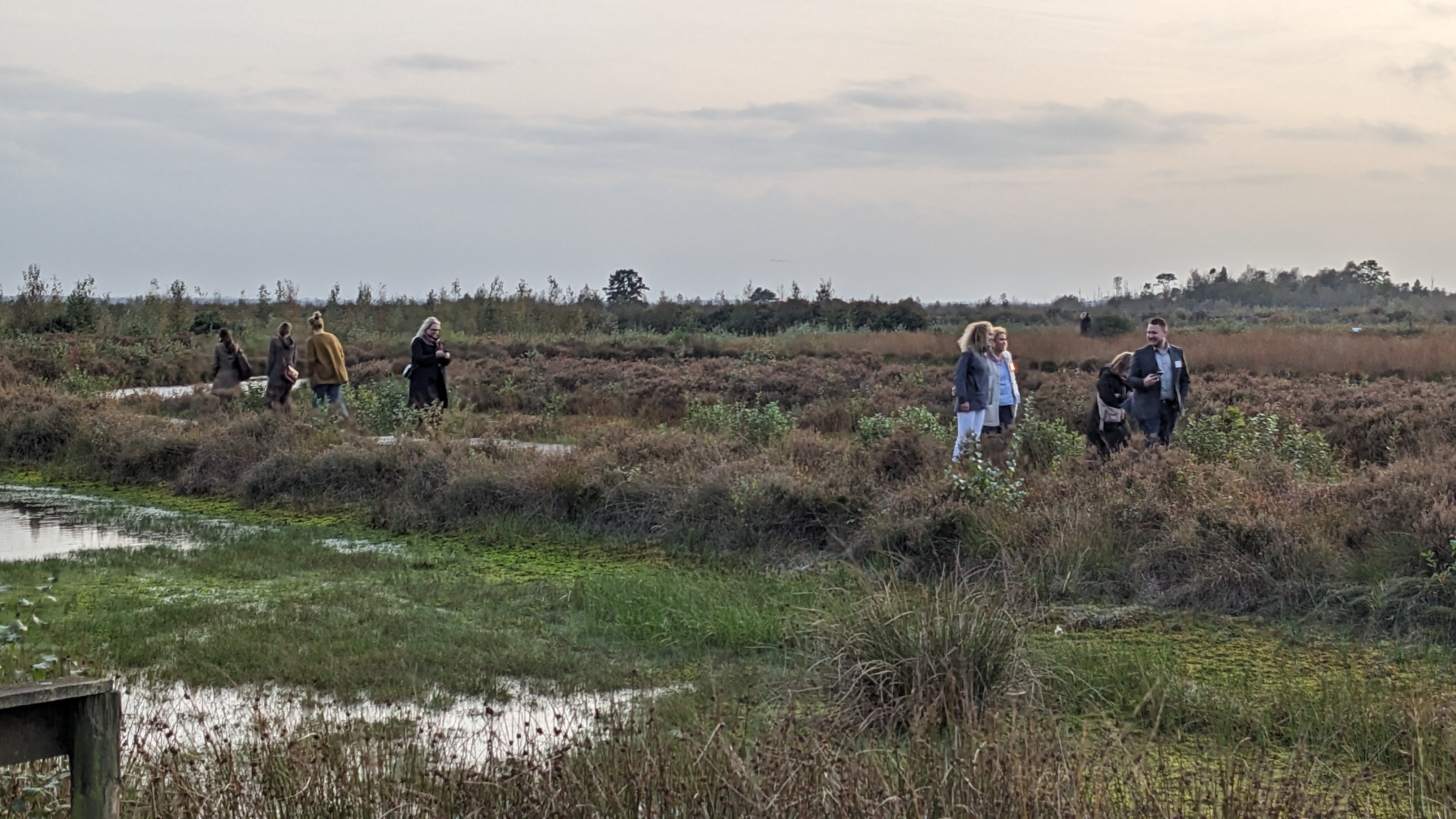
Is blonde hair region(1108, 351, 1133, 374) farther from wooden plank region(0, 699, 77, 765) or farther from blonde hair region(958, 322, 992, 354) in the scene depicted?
wooden plank region(0, 699, 77, 765)

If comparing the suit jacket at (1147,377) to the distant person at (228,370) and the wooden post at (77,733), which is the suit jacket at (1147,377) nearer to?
the wooden post at (77,733)

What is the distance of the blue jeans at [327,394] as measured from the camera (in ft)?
57.8

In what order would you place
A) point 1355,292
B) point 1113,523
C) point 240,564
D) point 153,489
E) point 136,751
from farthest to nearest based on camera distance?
1. point 1355,292
2. point 153,489
3. point 240,564
4. point 1113,523
5. point 136,751

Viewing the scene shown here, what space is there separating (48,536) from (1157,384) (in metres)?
10.8

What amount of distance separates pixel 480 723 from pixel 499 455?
808 centimetres

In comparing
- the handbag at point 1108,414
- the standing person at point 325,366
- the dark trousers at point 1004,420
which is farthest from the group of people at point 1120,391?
the standing person at point 325,366

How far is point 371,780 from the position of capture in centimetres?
439

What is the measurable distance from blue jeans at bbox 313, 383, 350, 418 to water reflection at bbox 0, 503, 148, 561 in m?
4.55

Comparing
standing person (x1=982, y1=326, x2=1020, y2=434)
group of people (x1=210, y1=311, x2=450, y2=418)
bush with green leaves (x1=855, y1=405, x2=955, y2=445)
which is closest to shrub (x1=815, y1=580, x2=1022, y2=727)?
bush with green leaves (x1=855, y1=405, x2=955, y2=445)

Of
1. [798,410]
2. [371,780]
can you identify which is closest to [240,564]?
[371,780]

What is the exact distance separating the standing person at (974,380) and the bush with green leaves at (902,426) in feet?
1.21

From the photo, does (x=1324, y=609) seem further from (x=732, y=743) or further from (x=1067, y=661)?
(x=732, y=743)

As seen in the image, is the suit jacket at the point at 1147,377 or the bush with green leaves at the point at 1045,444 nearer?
the bush with green leaves at the point at 1045,444

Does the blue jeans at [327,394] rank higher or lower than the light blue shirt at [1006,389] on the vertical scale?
lower
